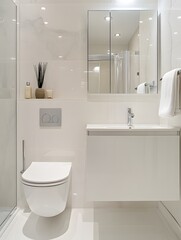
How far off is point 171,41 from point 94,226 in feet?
5.43

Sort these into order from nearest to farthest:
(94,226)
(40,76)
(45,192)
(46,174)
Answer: (45,192) → (46,174) → (94,226) → (40,76)

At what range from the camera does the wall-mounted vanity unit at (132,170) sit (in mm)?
1503

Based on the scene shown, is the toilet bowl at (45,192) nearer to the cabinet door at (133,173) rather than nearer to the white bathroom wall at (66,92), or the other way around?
the cabinet door at (133,173)

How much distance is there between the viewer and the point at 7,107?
6.07 feet

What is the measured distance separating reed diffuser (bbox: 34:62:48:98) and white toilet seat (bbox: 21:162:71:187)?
26.1 inches

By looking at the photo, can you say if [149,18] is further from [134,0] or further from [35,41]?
[35,41]

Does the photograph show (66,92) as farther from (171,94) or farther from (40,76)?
(171,94)

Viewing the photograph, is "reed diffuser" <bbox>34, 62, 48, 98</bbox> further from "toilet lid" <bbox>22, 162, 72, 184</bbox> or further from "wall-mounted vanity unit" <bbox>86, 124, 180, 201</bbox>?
"wall-mounted vanity unit" <bbox>86, 124, 180, 201</bbox>

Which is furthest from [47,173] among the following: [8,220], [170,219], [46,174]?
[170,219]

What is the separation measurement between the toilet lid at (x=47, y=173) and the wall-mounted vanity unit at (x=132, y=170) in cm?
24

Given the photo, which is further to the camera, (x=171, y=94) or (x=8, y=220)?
(x=8, y=220)

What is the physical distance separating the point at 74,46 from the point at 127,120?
889 millimetres

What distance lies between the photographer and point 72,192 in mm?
2051

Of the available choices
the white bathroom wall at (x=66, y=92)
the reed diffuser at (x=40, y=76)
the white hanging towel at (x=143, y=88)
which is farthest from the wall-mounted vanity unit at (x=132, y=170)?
the reed diffuser at (x=40, y=76)
